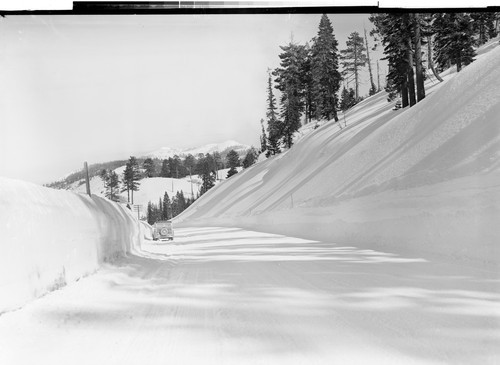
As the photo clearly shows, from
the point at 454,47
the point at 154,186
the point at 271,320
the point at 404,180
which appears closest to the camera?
the point at 271,320

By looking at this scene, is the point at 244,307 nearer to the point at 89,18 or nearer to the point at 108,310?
the point at 108,310

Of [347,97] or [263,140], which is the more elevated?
[347,97]

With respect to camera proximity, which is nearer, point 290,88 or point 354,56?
point 354,56

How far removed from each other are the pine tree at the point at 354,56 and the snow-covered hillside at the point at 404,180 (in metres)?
2.53

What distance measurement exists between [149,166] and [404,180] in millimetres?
9134

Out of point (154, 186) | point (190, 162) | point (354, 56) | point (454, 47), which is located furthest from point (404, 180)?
point (190, 162)

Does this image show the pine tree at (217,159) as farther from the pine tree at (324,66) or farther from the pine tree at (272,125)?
the pine tree at (324,66)

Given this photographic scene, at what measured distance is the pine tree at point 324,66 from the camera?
16.3 ft

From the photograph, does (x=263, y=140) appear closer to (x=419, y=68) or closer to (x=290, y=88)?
(x=290, y=88)

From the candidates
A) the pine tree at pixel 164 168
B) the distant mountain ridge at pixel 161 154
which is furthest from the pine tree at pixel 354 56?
the pine tree at pixel 164 168

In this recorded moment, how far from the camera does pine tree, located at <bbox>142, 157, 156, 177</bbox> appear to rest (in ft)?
17.7

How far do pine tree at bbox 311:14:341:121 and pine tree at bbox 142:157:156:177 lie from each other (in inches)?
90.3

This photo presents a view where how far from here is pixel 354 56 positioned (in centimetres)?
567

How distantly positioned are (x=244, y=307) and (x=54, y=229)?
3048 mm
